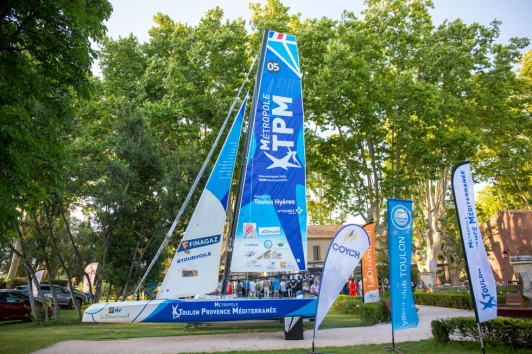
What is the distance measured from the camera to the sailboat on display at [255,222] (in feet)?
37.2

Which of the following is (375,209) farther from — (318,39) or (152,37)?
(152,37)

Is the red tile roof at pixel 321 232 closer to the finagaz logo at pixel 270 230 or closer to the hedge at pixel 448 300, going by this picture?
the hedge at pixel 448 300

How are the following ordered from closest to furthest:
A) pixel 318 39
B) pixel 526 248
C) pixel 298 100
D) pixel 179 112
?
pixel 298 100
pixel 179 112
pixel 318 39
pixel 526 248

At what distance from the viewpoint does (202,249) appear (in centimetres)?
1228

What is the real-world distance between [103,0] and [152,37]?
65.5 ft

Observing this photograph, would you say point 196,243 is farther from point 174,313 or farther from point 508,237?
point 508,237

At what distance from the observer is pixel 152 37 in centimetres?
2823

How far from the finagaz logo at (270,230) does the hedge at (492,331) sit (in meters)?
4.94

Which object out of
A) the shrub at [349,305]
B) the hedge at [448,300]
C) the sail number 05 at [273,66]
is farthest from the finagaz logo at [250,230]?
the hedge at [448,300]

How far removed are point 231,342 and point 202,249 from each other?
2.57m

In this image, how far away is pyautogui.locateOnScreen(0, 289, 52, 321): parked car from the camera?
772 inches

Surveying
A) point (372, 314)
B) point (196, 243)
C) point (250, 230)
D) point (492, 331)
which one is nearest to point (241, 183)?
point (250, 230)

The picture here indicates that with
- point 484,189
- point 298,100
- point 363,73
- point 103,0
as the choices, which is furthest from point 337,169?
point 484,189

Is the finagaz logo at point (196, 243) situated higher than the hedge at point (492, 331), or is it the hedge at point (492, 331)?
the finagaz logo at point (196, 243)
